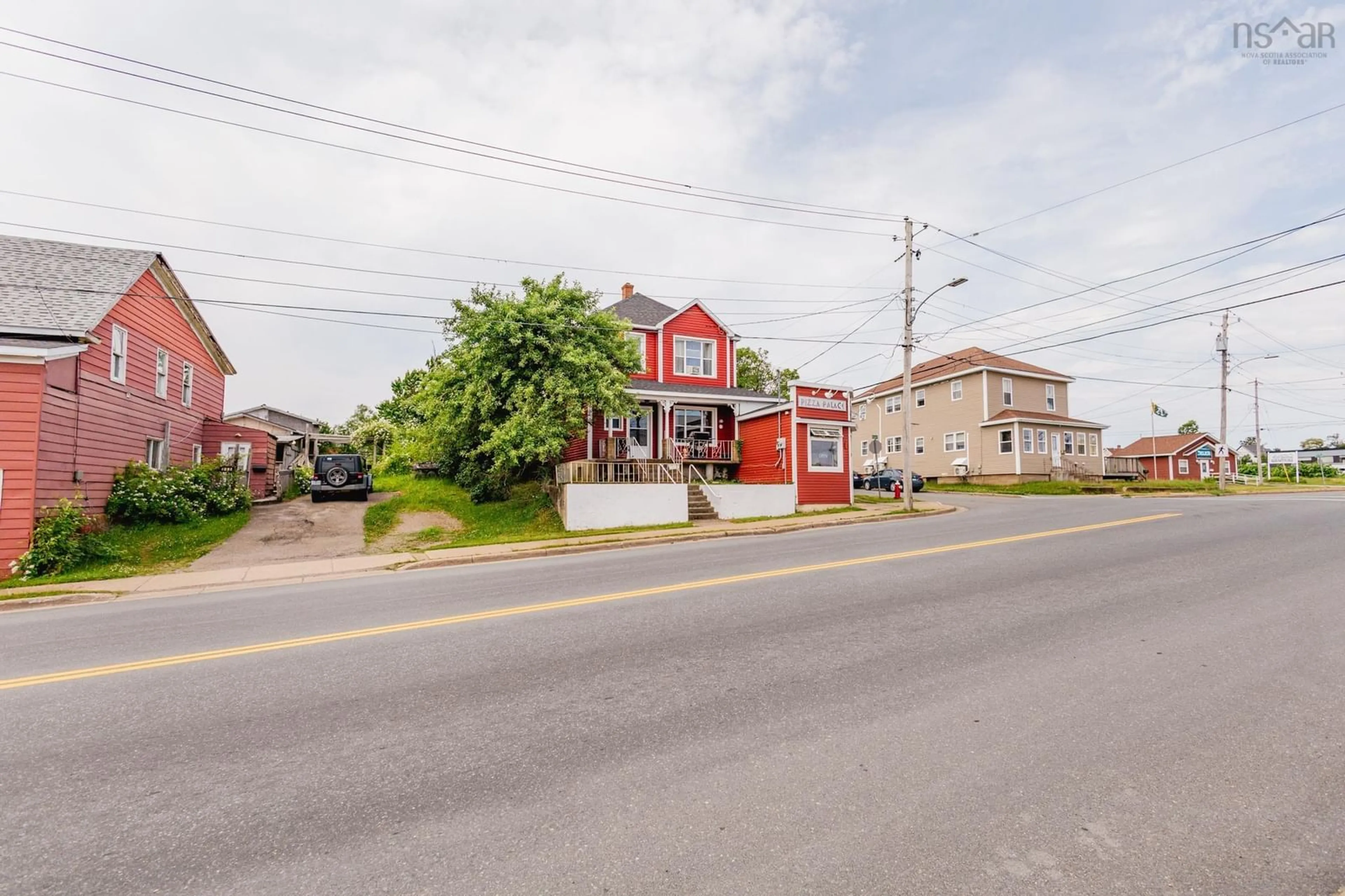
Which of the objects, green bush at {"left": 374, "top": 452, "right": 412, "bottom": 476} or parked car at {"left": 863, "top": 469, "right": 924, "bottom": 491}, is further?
parked car at {"left": 863, "top": 469, "right": 924, "bottom": 491}

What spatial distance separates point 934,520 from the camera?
17891mm

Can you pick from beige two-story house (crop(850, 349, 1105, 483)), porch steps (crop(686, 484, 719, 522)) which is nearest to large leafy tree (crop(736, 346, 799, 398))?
beige two-story house (crop(850, 349, 1105, 483))

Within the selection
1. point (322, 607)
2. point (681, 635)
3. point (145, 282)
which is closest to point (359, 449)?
point (145, 282)

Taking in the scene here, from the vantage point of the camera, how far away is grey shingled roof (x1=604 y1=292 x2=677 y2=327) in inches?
1075

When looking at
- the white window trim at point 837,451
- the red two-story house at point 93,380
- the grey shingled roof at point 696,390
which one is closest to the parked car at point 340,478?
the red two-story house at point 93,380

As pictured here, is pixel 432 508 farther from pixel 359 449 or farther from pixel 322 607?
pixel 359 449

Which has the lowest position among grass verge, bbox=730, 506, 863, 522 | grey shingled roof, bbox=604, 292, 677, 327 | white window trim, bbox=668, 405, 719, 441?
grass verge, bbox=730, 506, 863, 522

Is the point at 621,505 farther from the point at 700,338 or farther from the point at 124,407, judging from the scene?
the point at 124,407

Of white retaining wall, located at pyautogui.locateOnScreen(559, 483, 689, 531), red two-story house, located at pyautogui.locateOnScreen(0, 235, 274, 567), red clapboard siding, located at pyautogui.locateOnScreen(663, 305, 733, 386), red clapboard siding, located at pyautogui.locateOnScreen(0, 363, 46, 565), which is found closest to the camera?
red clapboard siding, located at pyautogui.locateOnScreen(0, 363, 46, 565)

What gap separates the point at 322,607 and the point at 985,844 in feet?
26.3

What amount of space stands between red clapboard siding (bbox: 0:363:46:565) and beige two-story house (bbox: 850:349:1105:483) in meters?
32.3

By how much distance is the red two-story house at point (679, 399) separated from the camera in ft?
81.2

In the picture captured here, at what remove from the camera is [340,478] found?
23.0 meters

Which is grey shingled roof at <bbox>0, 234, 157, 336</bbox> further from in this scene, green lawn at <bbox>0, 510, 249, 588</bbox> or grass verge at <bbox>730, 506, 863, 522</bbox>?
grass verge at <bbox>730, 506, 863, 522</bbox>
